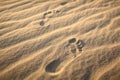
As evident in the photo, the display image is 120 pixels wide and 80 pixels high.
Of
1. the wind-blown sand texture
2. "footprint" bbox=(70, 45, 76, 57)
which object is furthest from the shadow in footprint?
"footprint" bbox=(70, 45, 76, 57)

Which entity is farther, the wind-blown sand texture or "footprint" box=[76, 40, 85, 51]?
"footprint" box=[76, 40, 85, 51]

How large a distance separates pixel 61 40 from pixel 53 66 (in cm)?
40

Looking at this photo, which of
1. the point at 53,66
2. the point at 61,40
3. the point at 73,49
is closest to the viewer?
the point at 53,66

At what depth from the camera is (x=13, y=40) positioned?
7.34 feet

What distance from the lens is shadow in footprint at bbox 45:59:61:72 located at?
1.89 meters

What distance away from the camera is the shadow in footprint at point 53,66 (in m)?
1.89

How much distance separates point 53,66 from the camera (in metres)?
1.92

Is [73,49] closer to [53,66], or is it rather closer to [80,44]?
[80,44]

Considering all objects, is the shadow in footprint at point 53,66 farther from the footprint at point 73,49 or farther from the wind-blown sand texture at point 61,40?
the footprint at point 73,49

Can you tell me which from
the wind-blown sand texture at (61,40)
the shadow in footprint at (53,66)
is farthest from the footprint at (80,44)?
the shadow in footprint at (53,66)

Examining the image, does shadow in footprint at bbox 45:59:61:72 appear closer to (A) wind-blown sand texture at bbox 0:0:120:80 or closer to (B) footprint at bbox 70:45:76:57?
(A) wind-blown sand texture at bbox 0:0:120:80

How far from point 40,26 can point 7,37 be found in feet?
1.56

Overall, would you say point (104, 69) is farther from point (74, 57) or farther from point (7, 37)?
point (7, 37)

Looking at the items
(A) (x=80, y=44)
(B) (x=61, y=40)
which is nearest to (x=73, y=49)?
(A) (x=80, y=44)
